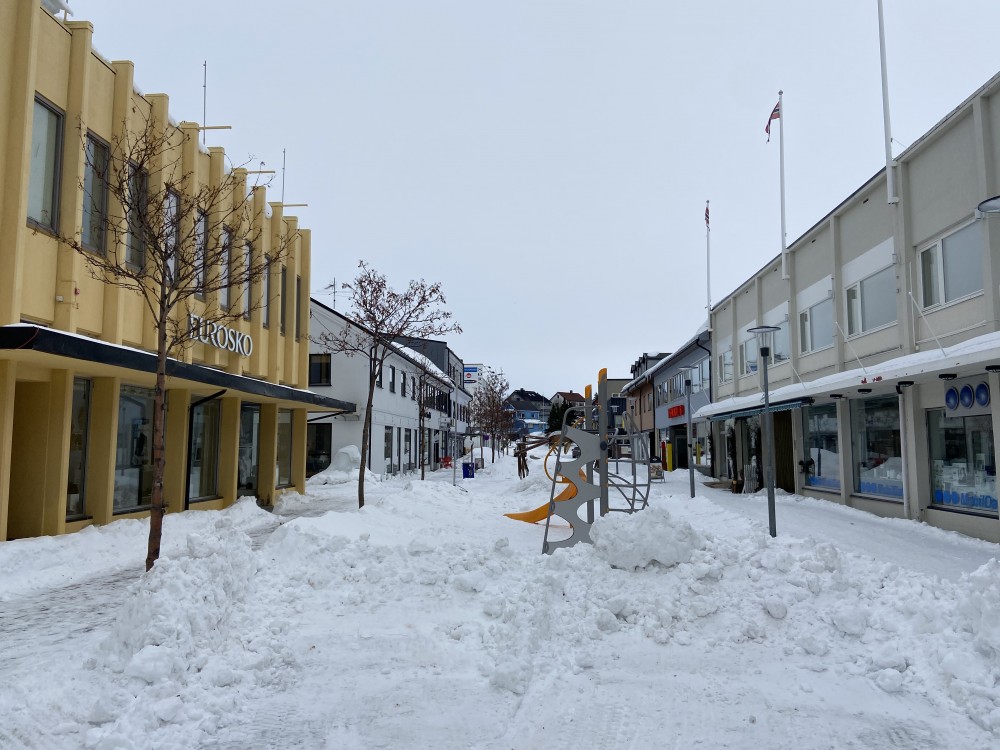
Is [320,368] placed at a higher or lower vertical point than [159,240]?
higher

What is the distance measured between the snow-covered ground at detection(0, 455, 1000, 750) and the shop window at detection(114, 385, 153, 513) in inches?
137

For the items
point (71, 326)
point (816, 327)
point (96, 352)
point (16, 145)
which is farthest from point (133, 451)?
point (816, 327)

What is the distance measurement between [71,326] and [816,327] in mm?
17879

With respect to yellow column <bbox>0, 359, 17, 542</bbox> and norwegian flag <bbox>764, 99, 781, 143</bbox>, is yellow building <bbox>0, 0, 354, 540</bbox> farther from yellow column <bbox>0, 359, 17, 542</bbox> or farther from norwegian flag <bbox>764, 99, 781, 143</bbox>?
norwegian flag <bbox>764, 99, 781, 143</bbox>

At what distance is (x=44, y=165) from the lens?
9.94 meters

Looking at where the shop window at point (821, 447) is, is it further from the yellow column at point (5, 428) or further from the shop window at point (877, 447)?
the yellow column at point (5, 428)

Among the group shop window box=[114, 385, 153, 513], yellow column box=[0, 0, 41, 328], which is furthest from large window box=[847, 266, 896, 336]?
yellow column box=[0, 0, 41, 328]

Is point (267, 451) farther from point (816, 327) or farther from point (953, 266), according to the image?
point (953, 266)

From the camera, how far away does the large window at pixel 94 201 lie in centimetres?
1049

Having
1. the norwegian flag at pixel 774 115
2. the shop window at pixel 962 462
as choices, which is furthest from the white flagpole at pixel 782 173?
the shop window at pixel 962 462

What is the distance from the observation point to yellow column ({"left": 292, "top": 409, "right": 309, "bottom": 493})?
21844mm

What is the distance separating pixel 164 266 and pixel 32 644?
4143mm

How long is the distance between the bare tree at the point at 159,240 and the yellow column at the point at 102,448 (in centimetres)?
86

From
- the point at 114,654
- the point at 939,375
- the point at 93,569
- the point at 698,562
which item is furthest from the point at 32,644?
the point at 939,375
